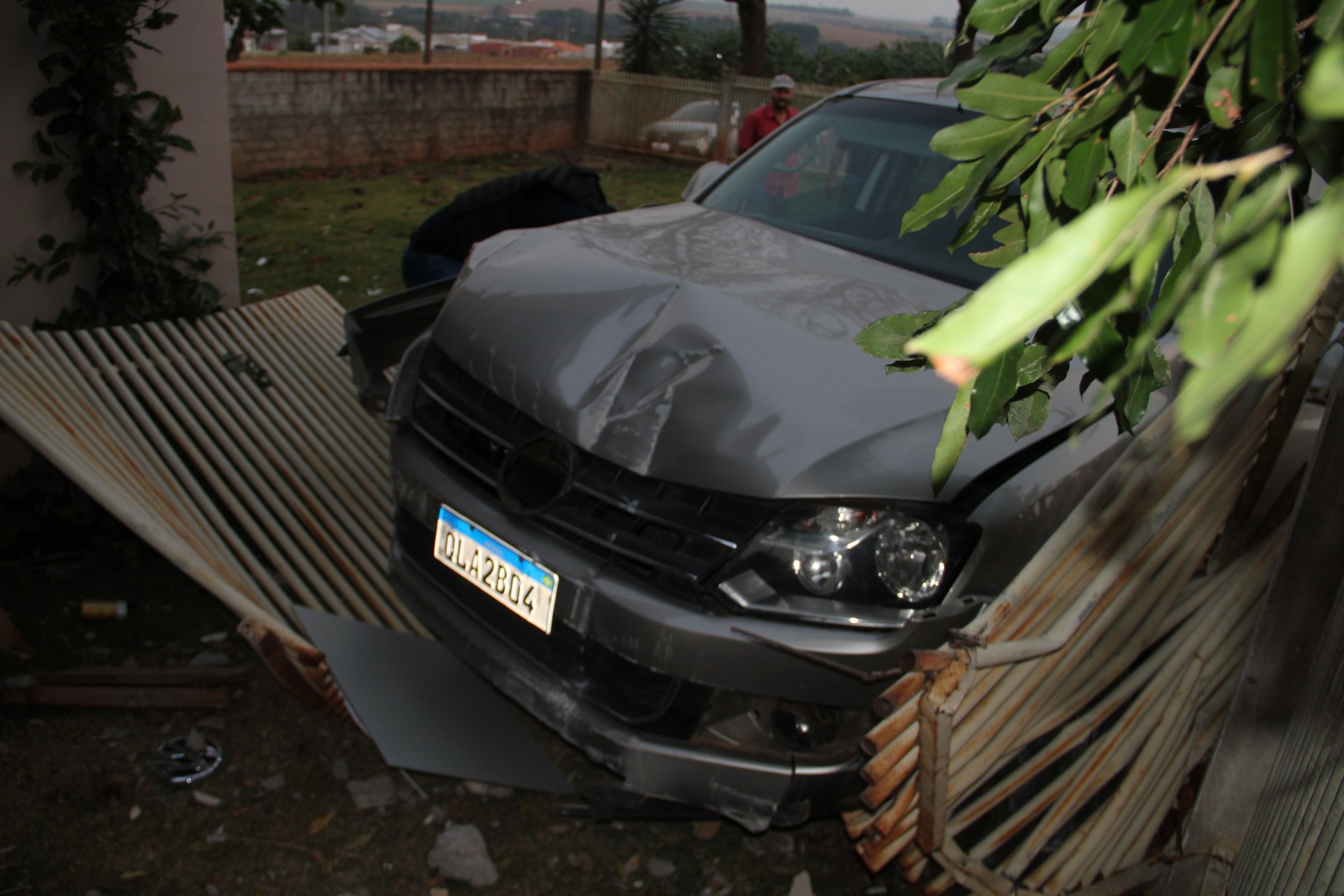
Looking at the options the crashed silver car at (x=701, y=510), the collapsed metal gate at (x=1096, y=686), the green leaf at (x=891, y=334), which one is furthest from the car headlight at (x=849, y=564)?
the green leaf at (x=891, y=334)

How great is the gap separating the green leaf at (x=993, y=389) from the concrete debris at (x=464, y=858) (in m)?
1.94

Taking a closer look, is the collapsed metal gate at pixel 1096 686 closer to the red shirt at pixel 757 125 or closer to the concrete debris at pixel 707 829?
the concrete debris at pixel 707 829

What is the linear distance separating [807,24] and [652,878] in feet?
92.0

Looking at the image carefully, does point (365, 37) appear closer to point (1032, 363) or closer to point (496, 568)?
point (496, 568)

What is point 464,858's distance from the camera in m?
2.60

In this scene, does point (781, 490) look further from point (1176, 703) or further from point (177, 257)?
point (177, 257)

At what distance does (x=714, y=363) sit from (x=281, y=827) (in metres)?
1.60

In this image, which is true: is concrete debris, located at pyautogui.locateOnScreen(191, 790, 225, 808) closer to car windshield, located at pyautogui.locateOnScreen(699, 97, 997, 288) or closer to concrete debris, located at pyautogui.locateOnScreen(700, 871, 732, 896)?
concrete debris, located at pyautogui.locateOnScreen(700, 871, 732, 896)

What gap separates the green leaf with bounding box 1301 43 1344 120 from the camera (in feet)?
1.84

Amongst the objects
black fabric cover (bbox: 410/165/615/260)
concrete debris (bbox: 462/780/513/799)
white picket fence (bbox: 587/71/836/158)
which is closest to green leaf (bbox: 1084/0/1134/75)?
concrete debris (bbox: 462/780/513/799)

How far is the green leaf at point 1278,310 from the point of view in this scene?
54 cm

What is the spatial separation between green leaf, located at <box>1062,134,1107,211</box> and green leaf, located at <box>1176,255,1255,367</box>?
40 centimetres

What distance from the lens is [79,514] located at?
361 cm

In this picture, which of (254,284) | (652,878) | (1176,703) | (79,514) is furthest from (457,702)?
(254,284)
